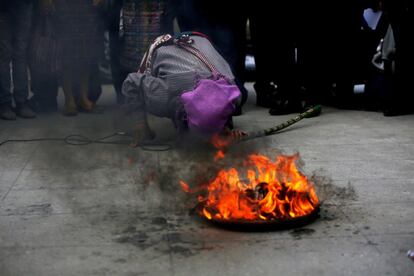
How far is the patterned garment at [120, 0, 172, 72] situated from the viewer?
314 inches

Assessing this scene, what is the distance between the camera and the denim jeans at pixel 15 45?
814 centimetres

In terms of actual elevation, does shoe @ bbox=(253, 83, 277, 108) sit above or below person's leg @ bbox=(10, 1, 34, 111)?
below

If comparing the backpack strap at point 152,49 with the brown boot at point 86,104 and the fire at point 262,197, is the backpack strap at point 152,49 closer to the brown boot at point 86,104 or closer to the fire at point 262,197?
the brown boot at point 86,104

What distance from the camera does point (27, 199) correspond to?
5.46 m

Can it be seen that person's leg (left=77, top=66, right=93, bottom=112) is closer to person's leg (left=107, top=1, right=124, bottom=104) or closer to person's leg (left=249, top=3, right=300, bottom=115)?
person's leg (left=107, top=1, right=124, bottom=104)

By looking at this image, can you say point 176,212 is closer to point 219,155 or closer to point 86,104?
point 219,155

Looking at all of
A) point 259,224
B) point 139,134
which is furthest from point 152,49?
point 259,224

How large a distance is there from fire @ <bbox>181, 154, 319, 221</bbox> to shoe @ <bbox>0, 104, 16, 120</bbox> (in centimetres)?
366

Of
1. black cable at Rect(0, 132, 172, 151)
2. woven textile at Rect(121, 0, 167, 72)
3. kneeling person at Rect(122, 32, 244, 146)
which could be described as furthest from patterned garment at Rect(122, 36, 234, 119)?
woven textile at Rect(121, 0, 167, 72)

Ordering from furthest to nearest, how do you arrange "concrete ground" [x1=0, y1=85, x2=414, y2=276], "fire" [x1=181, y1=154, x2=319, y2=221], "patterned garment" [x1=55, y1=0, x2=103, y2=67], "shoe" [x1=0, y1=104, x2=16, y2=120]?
1. "patterned garment" [x1=55, y1=0, x2=103, y2=67]
2. "shoe" [x1=0, y1=104, x2=16, y2=120]
3. "fire" [x1=181, y1=154, x2=319, y2=221]
4. "concrete ground" [x1=0, y1=85, x2=414, y2=276]

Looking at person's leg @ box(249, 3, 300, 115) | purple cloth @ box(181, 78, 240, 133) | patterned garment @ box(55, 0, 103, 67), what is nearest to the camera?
purple cloth @ box(181, 78, 240, 133)

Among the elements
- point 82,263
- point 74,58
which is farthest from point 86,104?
point 82,263

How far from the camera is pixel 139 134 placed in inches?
282

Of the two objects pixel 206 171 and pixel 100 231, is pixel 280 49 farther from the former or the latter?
pixel 100 231
